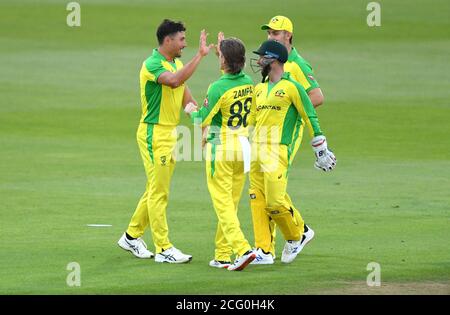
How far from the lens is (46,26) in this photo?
36.5m

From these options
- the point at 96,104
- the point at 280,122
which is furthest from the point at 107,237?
the point at 96,104

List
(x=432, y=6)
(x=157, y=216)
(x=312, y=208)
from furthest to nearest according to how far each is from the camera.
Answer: (x=432, y=6), (x=312, y=208), (x=157, y=216)

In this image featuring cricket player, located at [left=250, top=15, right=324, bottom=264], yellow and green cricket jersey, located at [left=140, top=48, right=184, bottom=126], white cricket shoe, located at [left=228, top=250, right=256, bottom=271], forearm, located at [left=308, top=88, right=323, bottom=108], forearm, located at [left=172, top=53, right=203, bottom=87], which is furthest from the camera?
forearm, located at [left=308, top=88, right=323, bottom=108]

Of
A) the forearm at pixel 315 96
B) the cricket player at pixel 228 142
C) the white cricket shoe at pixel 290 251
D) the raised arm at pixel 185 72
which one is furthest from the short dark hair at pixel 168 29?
the white cricket shoe at pixel 290 251

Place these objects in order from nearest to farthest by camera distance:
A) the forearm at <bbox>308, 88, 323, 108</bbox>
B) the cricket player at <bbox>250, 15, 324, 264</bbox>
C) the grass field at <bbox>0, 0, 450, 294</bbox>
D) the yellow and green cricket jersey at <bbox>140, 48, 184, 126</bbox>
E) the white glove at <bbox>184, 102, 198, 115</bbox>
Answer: the grass field at <bbox>0, 0, 450, 294</bbox>, the white glove at <bbox>184, 102, 198, 115</bbox>, the yellow and green cricket jersey at <bbox>140, 48, 184, 126</bbox>, the cricket player at <bbox>250, 15, 324, 264</bbox>, the forearm at <bbox>308, 88, 323, 108</bbox>

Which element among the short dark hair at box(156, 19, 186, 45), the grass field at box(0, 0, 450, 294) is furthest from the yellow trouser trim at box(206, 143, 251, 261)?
the short dark hair at box(156, 19, 186, 45)

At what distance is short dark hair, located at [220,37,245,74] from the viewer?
10938mm

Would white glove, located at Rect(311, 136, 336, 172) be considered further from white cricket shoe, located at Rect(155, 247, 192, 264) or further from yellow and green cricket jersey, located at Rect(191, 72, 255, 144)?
white cricket shoe, located at Rect(155, 247, 192, 264)

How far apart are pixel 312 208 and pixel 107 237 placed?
10.1 ft

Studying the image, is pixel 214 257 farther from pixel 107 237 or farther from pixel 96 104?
pixel 96 104

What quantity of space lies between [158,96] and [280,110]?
121 cm

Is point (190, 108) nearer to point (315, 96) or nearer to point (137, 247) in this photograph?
point (315, 96)

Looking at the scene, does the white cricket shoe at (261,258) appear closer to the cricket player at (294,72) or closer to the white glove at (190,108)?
the cricket player at (294,72)

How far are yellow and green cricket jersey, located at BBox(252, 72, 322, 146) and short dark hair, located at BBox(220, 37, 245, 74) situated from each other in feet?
1.49
